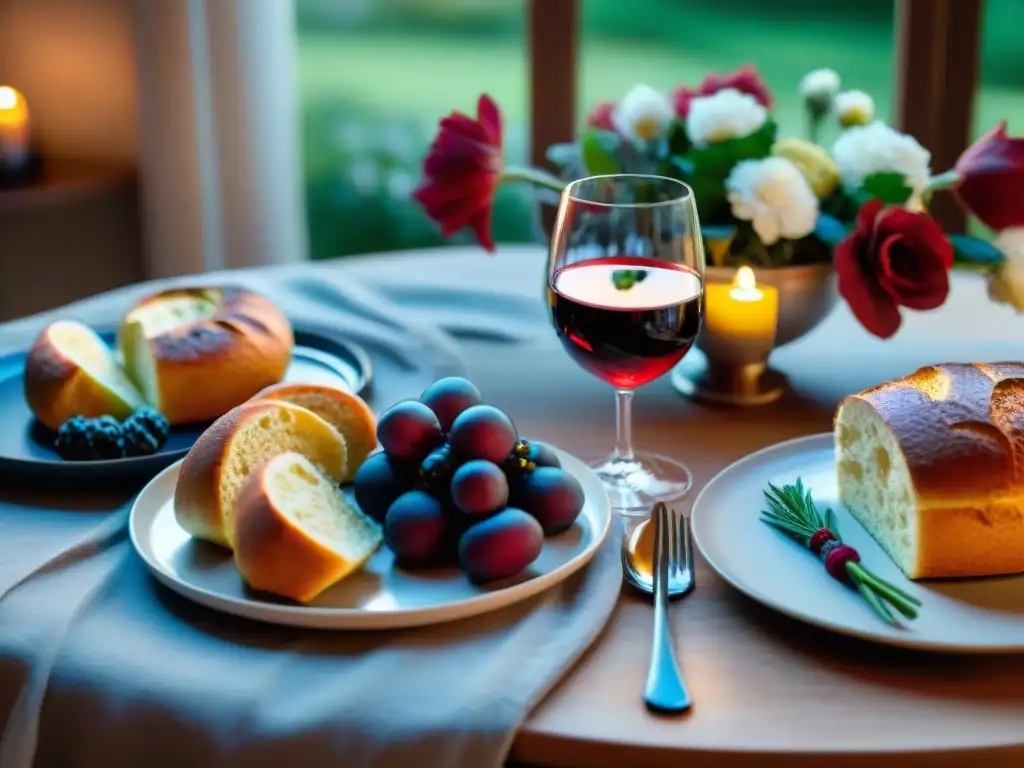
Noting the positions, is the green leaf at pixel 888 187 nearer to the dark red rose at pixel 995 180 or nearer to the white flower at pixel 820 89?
the dark red rose at pixel 995 180

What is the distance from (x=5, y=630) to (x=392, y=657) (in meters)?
0.28

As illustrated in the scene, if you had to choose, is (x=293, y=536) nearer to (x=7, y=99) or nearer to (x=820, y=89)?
(x=820, y=89)

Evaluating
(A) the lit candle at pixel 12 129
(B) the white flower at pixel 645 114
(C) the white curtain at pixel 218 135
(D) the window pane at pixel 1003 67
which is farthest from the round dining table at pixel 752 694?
(D) the window pane at pixel 1003 67

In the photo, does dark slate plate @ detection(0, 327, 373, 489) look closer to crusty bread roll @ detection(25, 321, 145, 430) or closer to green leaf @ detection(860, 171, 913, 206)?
crusty bread roll @ detection(25, 321, 145, 430)

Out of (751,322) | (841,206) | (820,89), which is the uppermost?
(820,89)

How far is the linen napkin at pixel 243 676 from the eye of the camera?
76 cm

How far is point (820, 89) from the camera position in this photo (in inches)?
57.2

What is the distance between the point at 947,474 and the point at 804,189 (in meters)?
0.39

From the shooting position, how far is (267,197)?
2.75m

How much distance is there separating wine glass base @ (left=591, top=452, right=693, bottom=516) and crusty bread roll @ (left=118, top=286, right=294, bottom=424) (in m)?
0.37

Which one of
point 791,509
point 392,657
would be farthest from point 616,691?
point 791,509

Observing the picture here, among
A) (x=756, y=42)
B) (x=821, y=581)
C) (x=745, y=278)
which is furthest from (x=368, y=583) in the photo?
(x=756, y=42)

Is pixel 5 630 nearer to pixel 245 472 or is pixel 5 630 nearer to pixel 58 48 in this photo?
pixel 245 472

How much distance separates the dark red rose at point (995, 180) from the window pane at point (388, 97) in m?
2.92
